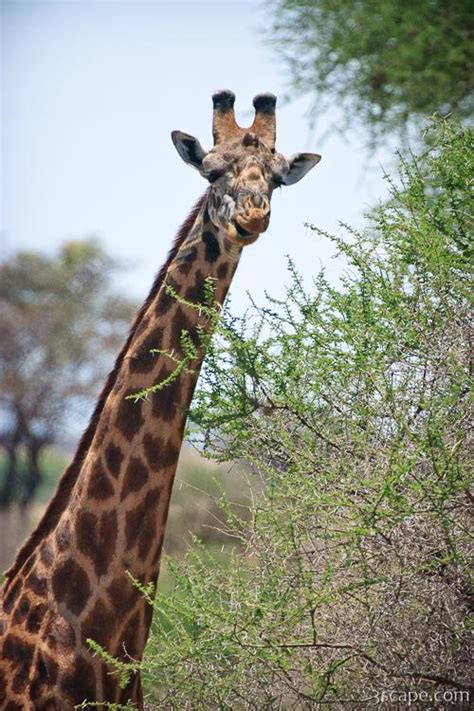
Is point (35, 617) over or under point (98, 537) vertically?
under

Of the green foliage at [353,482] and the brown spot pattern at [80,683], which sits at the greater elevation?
the green foliage at [353,482]

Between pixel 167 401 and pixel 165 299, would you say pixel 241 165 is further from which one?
pixel 167 401

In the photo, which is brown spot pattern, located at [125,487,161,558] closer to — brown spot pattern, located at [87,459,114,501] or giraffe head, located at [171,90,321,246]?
brown spot pattern, located at [87,459,114,501]

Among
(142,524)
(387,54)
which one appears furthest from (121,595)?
(387,54)

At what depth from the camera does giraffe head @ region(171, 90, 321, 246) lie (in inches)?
184

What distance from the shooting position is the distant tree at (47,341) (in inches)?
1169

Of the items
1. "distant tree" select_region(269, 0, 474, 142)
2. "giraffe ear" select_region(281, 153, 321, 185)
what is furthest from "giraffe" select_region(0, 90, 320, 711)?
"distant tree" select_region(269, 0, 474, 142)

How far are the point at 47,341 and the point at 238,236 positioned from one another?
88.6 ft

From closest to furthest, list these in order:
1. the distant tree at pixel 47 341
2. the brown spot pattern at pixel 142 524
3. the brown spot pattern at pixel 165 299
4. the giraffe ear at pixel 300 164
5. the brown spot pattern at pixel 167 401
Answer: the brown spot pattern at pixel 142 524 < the brown spot pattern at pixel 167 401 < the brown spot pattern at pixel 165 299 < the giraffe ear at pixel 300 164 < the distant tree at pixel 47 341

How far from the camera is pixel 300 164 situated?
207 inches

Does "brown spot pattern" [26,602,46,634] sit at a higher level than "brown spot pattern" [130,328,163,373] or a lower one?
lower

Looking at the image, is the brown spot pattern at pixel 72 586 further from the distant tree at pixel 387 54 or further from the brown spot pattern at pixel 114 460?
the distant tree at pixel 387 54

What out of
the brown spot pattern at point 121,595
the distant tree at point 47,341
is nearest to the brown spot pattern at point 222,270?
the brown spot pattern at point 121,595

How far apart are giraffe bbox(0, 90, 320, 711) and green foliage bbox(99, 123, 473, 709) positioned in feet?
0.52
